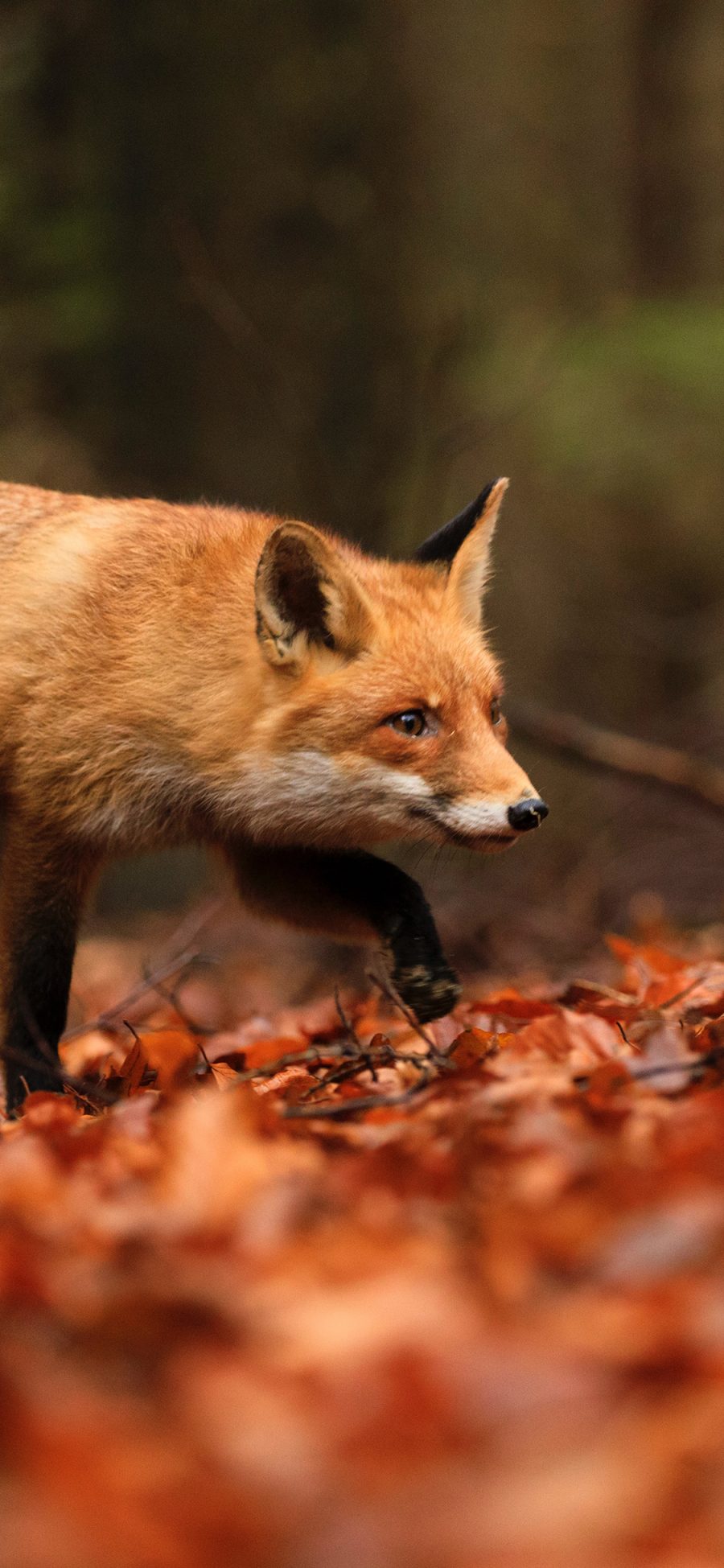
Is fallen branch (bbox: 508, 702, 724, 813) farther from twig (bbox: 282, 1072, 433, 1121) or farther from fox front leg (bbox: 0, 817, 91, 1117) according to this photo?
twig (bbox: 282, 1072, 433, 1121)

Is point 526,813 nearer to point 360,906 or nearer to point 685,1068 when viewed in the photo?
point 360,906

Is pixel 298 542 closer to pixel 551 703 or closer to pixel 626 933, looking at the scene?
pixel 626 933

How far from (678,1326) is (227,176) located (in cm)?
1122

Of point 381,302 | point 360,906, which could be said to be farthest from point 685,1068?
point 381,302

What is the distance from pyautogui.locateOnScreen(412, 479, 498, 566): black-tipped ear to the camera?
16.7 feet

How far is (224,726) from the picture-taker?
460cm

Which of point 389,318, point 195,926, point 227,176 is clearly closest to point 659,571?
point 389,318

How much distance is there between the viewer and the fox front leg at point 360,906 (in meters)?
4.48

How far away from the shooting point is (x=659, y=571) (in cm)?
1349

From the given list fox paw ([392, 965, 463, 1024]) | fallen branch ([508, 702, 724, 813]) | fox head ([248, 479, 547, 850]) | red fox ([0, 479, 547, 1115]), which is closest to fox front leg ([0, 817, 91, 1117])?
red fox ([0, 479, 547, 1115])

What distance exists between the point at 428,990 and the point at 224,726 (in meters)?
1.08

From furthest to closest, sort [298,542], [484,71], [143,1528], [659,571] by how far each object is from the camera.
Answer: [659,571], [484,71], [298,542], [143,1528]

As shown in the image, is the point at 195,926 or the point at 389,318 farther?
the point at 389,318

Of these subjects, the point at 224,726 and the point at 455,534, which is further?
the point at 455,534
